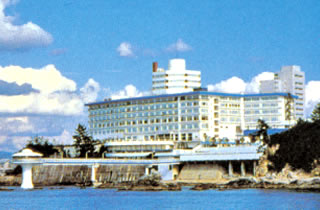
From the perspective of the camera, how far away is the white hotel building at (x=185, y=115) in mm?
177500

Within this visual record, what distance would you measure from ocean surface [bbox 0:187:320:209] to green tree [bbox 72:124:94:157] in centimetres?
4910

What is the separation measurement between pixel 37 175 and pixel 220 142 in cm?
4930

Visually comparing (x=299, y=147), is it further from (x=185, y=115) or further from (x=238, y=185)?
(x=185, y=115)

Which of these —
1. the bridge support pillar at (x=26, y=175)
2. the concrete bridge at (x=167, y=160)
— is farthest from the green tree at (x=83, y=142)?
the bridge support pillar at (x=26, y=175)

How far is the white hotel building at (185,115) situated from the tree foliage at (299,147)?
36472 mm

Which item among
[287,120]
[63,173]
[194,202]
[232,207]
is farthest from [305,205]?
[287,120]

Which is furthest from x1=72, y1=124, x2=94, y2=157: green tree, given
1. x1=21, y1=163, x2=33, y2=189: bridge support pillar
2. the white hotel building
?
x1=21, y1=163, x2=33, y2=189: bridge support pillar

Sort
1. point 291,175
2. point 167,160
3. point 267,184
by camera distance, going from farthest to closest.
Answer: point 167,160 < point 291,175 < point 267,184

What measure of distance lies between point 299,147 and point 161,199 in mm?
40129

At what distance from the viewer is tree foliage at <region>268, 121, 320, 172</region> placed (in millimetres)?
128125

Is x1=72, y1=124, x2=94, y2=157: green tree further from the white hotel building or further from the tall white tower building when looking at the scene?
the tall white tower building

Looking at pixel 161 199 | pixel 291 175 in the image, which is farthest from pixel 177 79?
pixel 161 199

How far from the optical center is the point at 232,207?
287 feet

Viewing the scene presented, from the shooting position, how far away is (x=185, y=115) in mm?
178625
